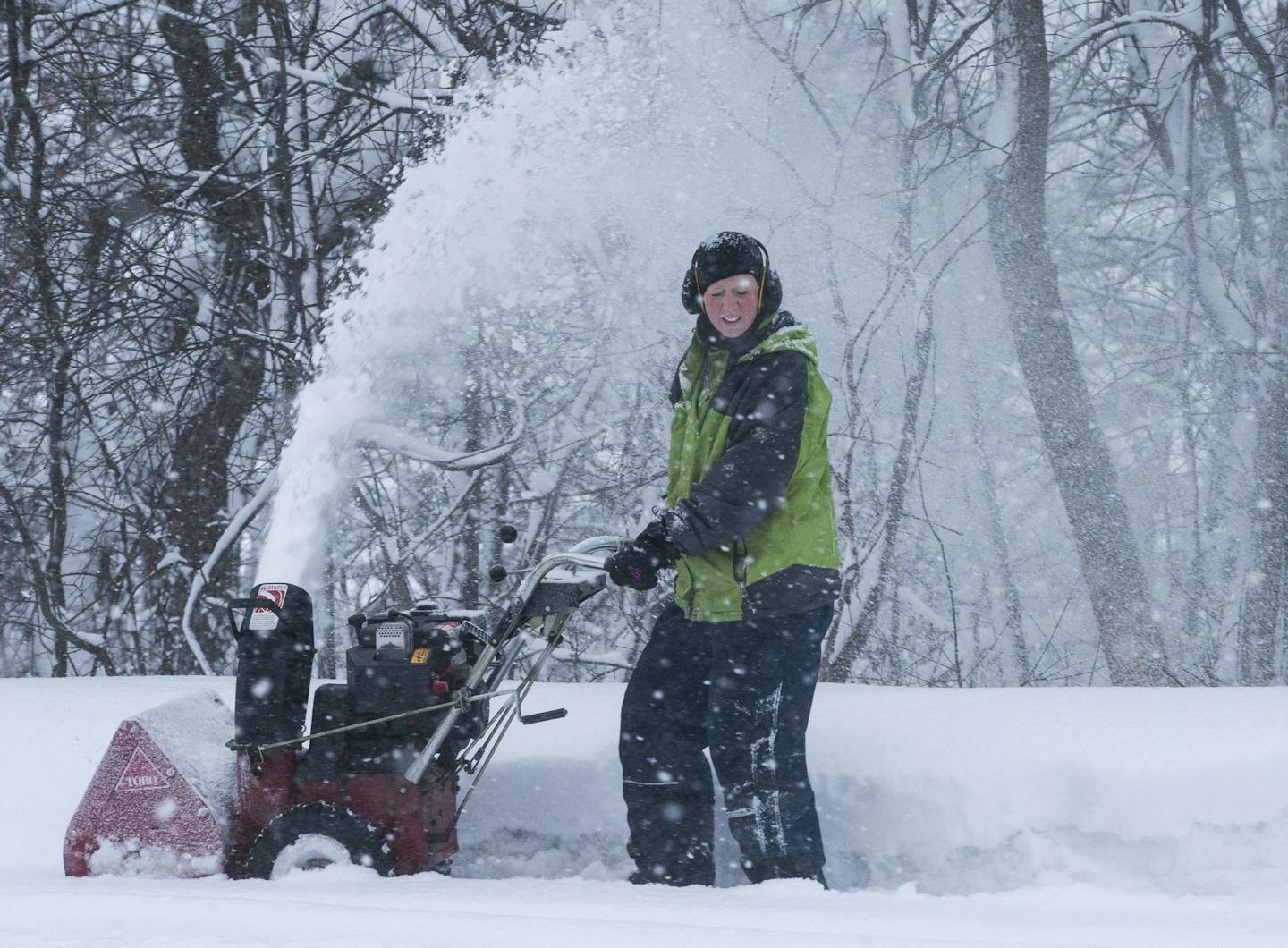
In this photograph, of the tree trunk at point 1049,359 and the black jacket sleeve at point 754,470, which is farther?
the tree trunk at point 1049,359

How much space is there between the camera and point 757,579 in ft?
8.06

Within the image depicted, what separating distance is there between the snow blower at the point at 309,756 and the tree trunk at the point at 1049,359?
11.5 feet

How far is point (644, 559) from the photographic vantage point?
2.42 m

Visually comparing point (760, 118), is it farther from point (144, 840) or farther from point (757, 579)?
point (144, 840)

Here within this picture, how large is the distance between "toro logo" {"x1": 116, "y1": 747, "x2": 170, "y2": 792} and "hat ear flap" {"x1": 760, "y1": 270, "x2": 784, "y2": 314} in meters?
1.76

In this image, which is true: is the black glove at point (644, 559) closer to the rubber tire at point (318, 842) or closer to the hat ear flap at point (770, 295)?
the hat ear flap at point (770, 295)

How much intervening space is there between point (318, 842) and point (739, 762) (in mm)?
976

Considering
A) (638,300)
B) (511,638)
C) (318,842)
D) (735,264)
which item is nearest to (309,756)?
(318,842)

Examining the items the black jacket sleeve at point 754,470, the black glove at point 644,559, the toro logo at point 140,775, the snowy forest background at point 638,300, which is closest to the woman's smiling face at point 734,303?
the black jacket sleeve at point 754,470

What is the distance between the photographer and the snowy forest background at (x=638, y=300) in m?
5.29

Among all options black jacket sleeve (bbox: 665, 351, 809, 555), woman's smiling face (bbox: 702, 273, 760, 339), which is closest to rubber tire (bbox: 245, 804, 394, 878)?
black jacket sleeve (bbox: 665, 351, 809, 555)

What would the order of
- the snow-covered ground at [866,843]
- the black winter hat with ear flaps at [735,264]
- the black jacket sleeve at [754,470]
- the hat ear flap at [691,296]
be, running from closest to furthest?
A: the snow-covered ground at [866,843]
the black jacket sleeve at [754,470]
the black winter hat with ear flaps at [735,264]
the hat ear flap at [691,296]

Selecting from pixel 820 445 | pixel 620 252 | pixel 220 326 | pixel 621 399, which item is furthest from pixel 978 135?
pixel 220 326

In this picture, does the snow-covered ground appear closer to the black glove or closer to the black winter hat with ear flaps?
the black glove
